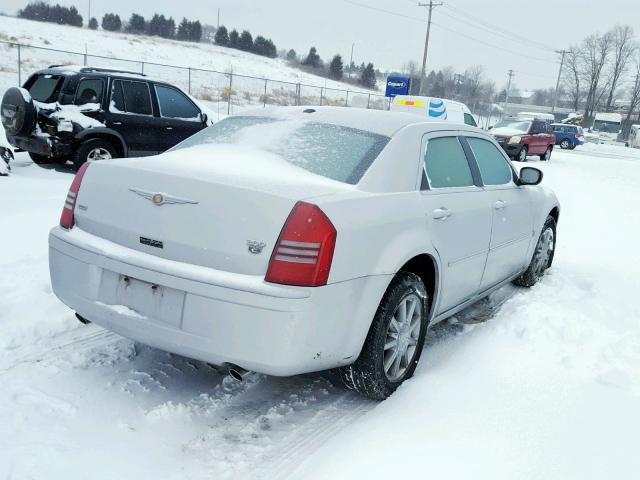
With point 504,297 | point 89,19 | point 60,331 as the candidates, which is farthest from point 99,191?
point 89,19

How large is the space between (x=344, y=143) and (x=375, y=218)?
→ 69 centimetres

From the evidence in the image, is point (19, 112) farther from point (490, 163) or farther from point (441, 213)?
point (441, 213)

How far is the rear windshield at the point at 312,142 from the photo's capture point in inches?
128

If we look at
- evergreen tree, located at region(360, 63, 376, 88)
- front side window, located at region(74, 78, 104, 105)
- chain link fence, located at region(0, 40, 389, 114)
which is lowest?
front side window, located at region(74, 78, 104, 105)

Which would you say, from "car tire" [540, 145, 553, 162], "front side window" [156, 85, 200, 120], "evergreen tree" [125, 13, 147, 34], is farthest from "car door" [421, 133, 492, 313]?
"evergreen tree" [125, 13, 147, 34]

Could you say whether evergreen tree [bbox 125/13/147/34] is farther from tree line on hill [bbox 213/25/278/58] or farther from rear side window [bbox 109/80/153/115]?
rear side window [bbox 109/80/153/115]

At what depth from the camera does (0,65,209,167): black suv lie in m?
8.62

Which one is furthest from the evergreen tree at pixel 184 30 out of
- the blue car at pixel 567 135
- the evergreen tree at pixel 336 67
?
the blue car at pixel 567 135

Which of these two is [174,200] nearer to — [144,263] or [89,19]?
[144,263]

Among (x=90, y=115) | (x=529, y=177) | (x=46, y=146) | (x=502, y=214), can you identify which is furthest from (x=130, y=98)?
(x=502, y=214)

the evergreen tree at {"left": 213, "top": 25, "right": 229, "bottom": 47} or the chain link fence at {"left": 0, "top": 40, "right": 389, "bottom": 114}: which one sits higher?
the evergreen tree at {"left": 213, "top": 25, "right": 229, "bottom": 47}

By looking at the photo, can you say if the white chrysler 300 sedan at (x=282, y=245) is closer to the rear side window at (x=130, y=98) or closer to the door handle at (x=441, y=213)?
the door handle at (x=441, y=213)

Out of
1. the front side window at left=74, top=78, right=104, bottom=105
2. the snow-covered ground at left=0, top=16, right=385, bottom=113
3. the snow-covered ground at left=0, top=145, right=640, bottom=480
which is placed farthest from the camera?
the snow-covered ground at left=0, top=16, right=385, bottom=113

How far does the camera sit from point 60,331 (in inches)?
152
